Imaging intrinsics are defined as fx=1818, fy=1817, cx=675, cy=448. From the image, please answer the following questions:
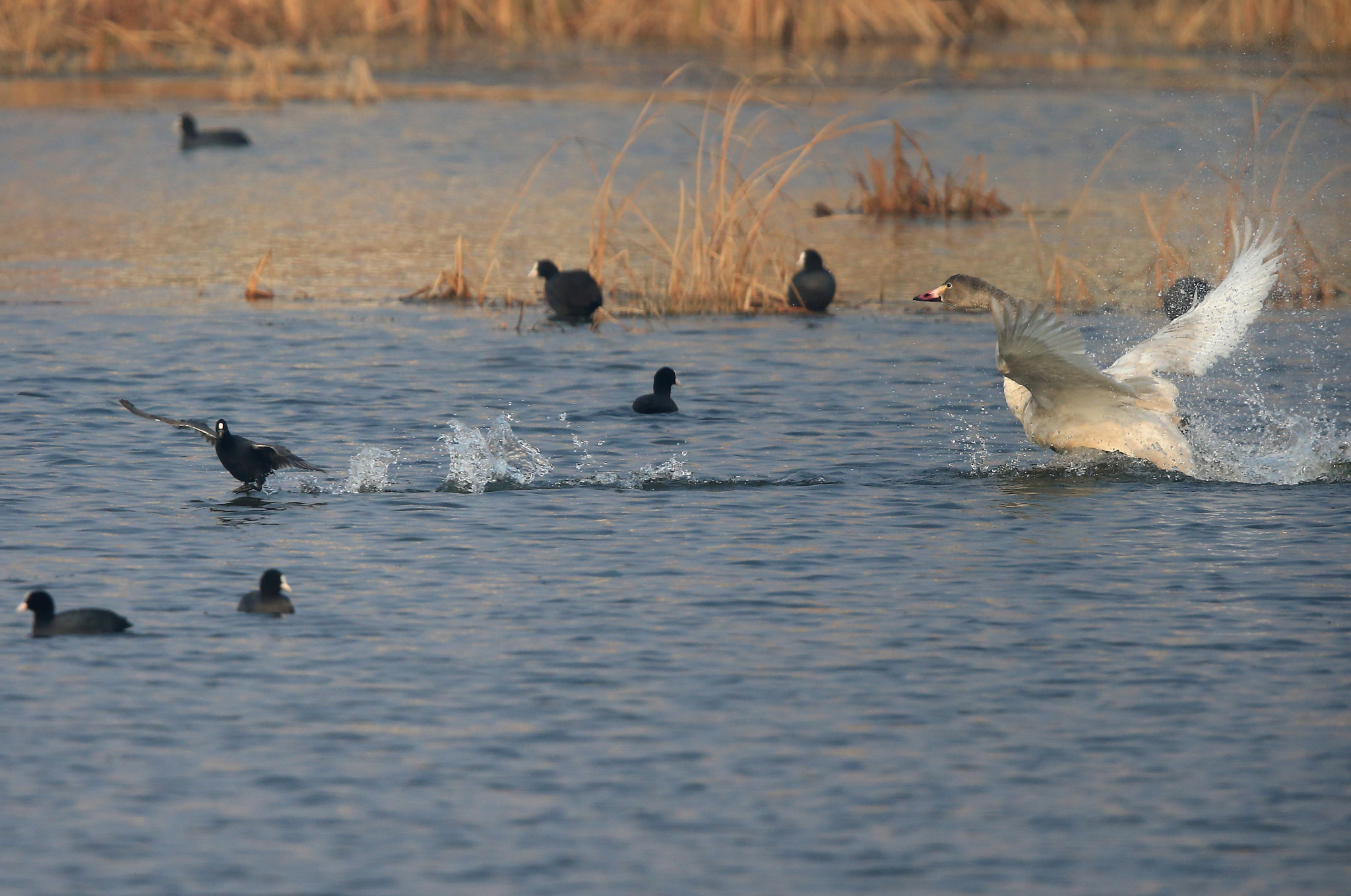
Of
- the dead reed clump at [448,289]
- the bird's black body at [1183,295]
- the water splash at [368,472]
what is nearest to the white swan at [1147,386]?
the bird's black body at [1183,295]

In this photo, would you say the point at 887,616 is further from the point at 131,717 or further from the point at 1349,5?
the point at 1349,5

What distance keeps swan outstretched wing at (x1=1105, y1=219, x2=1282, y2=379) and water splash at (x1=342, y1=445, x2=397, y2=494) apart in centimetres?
447

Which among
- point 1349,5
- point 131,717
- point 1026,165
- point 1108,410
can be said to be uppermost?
point 1349,5

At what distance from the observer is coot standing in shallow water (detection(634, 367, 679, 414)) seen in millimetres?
12922

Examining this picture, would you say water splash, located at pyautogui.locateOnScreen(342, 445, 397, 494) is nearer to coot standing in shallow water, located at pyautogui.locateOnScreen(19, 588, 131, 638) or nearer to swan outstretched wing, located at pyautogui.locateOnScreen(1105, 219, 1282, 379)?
coot standing in shallow water, located at pyautogui.locateOnScreen(19, 588, 131, 638)

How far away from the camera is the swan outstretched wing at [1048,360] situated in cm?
966

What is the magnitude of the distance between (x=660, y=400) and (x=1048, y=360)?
3.62 m

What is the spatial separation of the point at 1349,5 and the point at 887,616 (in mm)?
27665

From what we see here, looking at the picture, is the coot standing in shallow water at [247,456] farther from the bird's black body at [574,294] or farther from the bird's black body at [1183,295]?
the bird's black body at [1183,295]

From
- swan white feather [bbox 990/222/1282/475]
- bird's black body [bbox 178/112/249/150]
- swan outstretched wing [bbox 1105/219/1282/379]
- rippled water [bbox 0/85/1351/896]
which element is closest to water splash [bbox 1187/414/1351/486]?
rippled water [bbox 0/85/1351/896]

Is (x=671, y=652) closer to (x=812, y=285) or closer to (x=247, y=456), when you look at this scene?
(x=247, y=456)

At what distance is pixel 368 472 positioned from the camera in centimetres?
1084

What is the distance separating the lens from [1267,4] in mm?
34406

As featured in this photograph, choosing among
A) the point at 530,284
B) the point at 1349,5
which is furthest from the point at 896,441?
the point at 1349,5
